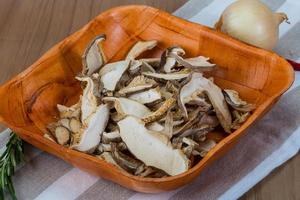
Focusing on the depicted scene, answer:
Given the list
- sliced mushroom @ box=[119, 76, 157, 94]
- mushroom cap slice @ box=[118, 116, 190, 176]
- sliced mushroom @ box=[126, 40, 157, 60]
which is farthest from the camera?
sliced mushroom @ box=[126, 40, 157, 60]

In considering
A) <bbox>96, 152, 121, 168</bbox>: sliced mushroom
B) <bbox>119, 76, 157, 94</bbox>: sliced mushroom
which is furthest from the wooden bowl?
<bbox>119, 76, 157, 94</bbox>: sliced mushroom

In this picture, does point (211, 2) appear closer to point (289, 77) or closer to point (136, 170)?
point (289, 77)

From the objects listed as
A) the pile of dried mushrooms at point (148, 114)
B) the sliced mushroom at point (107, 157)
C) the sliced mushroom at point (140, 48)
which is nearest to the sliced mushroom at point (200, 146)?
the pile of dried mushrooms at point (148, 114)

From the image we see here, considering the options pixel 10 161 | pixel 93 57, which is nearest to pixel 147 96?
pixel 93 57

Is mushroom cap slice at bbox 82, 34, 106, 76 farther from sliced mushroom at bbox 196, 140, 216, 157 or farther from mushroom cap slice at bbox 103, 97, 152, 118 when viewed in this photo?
sliced mushroom at bbox 196, 140, 216, 157

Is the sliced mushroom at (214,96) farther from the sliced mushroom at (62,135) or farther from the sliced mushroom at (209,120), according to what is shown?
the sliced mushroom at (62,135)

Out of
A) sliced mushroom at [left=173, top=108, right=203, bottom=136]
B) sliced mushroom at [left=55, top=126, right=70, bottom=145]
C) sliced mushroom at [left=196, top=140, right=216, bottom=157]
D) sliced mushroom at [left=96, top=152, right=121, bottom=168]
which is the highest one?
sliced mushroom at [left=173, top=108, right=203, bottom=136]

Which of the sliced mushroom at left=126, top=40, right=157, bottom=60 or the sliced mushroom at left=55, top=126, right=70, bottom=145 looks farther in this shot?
the sliced mushroom at left=126, top=40, right=157, bottom=60

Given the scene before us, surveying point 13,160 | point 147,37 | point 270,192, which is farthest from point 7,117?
point 270,192
